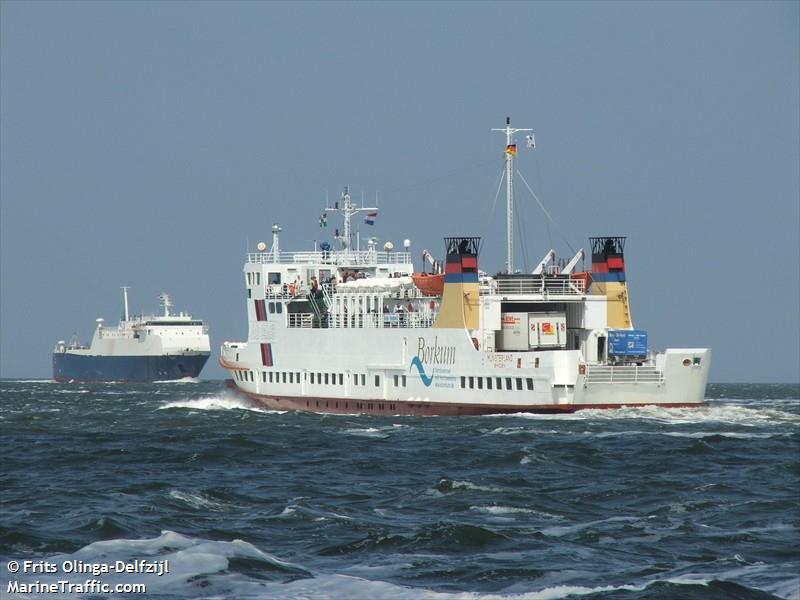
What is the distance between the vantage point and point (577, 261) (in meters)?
54.1

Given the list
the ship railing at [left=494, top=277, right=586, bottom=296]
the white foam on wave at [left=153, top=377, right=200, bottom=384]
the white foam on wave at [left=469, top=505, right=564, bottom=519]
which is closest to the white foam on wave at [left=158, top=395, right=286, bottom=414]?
the ship railing at [left=494, top=277, right=586, bottom=296]

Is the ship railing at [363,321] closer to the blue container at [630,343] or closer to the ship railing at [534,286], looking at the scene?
the ship railing at [534,286]

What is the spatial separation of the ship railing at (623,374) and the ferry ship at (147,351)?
80479mm

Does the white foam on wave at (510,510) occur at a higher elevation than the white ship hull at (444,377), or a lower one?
lower

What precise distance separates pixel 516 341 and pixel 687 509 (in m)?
25.4

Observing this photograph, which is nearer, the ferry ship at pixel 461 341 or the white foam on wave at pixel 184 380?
the ferry ship at pixel 461 341

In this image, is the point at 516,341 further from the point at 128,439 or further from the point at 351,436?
the point at 128,439

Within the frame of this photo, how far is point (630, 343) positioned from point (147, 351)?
80.6 metres

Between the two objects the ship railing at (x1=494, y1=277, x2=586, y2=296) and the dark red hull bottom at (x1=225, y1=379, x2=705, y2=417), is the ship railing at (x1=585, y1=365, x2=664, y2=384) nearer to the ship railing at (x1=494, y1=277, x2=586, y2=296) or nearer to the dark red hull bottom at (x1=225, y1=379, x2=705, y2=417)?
the dark red hull bottom at (x1=225, y1=379, x2=705, y2=417)

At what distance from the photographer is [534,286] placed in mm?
52312

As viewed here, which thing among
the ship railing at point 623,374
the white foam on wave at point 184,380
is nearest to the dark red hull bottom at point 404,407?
the ship railing at point 623,374

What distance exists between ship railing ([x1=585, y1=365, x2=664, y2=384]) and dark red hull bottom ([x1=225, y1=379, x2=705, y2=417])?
906mm

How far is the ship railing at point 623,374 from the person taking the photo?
1905 inches

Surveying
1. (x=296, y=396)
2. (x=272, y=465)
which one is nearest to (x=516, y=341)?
(x=296, y=396)
